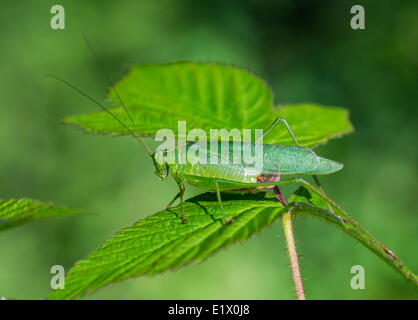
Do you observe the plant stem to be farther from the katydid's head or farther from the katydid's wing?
the katydid's head

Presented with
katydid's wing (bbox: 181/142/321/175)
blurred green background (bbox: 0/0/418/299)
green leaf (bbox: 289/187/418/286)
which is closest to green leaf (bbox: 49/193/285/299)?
green leaf (bbox: 289/187/418/286)

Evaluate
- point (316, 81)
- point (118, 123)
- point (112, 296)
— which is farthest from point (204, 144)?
point (316, 81)

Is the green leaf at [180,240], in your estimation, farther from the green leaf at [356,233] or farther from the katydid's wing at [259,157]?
the katydid's wing at [259,157]

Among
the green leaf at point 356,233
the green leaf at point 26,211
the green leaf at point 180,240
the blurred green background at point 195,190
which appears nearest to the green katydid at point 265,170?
the green leaf at point 180,240

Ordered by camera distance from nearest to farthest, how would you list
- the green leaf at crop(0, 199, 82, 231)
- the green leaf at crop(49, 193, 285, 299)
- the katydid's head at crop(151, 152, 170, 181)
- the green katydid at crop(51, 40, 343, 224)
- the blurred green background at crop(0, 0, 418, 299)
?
the green leaf at crop(0, 199, 82, 231)
the green leaf at crop(49, 193, 285, 299)
the green katydid at crop(51, 40, 343, 224)
the katydid's head at crop(151, 152, 170, 181)
the blurred green background at crop(0, 0, 418, 299)

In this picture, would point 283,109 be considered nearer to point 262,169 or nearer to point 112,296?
point 262,169

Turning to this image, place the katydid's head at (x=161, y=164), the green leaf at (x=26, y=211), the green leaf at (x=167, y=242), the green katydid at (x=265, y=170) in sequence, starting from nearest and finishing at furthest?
the green leaf at (x=26, y=211)
the green leaf at (x=167, y=242)
the green katydid at (x=265, y=170)
the katydid's head at (x=161, y=164)

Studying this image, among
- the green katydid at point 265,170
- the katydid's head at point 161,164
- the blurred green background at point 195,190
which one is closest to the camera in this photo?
the green katydid at point 265,170
